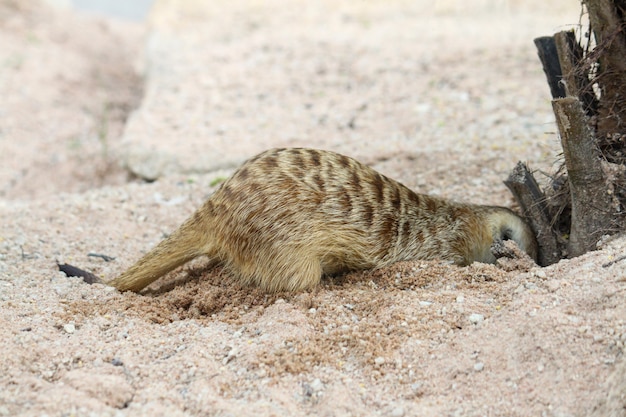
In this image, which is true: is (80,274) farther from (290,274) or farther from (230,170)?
(230,170)

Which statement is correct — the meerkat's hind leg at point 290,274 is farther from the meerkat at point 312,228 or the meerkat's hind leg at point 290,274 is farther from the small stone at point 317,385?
the small stone at point 317,385

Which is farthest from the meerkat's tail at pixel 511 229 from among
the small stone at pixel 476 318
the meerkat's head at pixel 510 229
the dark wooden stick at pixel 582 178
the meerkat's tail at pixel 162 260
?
the meerkat's tail at pixel 162 260

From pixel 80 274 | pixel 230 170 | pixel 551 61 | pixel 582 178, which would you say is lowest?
pixel 80 274

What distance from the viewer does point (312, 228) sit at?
101 inches

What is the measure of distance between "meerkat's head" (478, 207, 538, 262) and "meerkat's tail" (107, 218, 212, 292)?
1162 millimetres

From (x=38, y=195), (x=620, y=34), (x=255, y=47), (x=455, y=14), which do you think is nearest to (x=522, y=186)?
(x=620, y=34)

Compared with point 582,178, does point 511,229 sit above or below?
below

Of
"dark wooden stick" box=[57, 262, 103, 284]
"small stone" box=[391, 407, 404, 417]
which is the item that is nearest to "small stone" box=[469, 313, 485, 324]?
"small stone" box=[391, 407, 404, 417]

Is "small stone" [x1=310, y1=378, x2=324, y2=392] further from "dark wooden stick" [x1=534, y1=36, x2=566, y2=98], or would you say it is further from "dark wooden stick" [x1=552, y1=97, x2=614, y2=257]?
"dark wooden stick" [x1=534, y1=36, x2=566, y2=98]

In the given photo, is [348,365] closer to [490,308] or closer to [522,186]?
[490,308]

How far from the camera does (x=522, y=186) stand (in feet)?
9.05

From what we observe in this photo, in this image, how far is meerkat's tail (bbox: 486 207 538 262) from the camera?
2816 millimetres

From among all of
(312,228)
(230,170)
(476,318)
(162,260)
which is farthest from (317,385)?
(230,170)

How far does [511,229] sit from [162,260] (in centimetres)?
138
